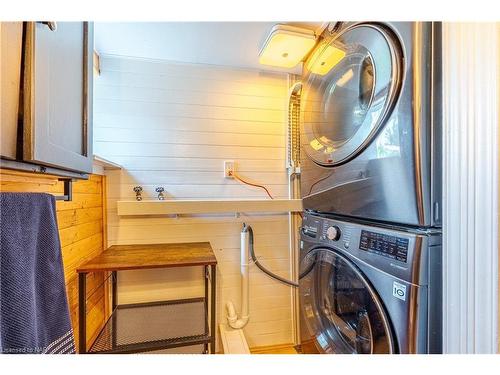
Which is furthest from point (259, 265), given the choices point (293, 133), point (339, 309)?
point (293, 133)

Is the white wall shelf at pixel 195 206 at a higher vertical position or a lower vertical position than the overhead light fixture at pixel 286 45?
lower

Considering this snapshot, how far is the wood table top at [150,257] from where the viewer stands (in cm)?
121

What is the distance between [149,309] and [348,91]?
5.54ft

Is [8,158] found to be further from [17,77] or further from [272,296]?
[272,296]

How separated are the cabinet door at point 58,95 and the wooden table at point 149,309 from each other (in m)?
0.61

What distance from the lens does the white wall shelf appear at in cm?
130

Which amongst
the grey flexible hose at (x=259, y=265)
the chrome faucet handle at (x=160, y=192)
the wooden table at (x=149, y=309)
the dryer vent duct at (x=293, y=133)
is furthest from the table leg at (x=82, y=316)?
the dryer vent duct at (x=293, y=133)

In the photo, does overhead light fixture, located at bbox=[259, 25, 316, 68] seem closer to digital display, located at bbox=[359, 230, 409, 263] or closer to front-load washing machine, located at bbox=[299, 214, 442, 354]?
front-load washing machine, located at bbox=[299, 214, 442, 354]

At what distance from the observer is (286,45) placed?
4.46ft

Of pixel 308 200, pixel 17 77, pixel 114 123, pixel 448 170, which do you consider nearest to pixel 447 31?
pixel 448 170

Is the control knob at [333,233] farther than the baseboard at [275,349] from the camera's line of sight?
No

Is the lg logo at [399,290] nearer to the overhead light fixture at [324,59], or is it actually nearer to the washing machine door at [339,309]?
the washing machine door at [339,309]
